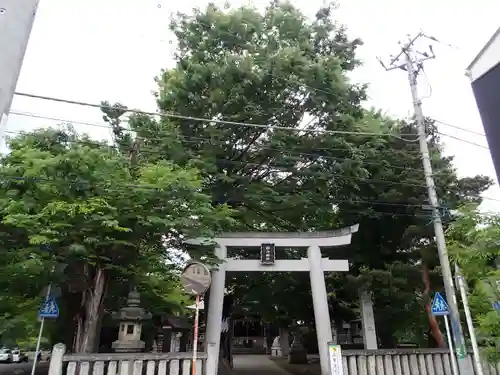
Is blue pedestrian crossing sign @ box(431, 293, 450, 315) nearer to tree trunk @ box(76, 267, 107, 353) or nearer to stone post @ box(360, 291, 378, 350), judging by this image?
stone post @ box(360, 291, 378, 350)

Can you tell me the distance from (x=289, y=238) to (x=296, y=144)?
3.37 m

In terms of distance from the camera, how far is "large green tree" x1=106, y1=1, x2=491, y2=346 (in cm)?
1262

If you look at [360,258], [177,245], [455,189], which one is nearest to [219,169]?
[177,245]

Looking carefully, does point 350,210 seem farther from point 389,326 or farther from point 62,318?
point 62,318

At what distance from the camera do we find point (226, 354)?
17.9 metres

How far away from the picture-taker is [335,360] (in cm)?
954

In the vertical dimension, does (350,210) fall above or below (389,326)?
above

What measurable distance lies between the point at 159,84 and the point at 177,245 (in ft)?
22.6

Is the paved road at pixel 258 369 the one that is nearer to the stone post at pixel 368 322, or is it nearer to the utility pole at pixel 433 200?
the stone post at pixel 368 322

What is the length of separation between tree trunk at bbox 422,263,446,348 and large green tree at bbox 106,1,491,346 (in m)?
0.10

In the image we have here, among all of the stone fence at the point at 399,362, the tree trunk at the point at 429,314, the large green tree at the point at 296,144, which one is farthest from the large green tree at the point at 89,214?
the tree trunk at the point at 429,314

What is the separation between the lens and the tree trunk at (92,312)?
951cm

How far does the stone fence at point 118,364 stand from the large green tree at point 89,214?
1226 mm

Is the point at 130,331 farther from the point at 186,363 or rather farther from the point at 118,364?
the point at 186,363
